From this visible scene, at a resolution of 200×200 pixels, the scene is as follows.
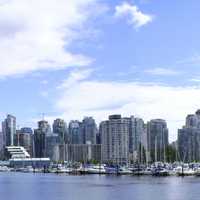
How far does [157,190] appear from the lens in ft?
405

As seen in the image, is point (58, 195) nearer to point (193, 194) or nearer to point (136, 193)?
point (136, 193)

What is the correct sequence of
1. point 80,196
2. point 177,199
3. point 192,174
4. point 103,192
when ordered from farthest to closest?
1. point 192,174
2. point 103,192
3. point 80,196
4. point 177,199

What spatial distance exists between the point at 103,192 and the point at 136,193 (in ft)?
21.7

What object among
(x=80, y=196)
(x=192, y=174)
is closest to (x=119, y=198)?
(x=80, y=196)

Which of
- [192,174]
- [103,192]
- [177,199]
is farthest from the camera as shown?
[192,174]

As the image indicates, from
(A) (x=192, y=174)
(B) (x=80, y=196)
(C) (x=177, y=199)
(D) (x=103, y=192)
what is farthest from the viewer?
(A) (x=192, y=174)

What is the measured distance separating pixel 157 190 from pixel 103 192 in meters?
11.6

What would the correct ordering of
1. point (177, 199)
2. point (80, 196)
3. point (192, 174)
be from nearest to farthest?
1. point (177, 199)
2. point (80, 196)
3. point (192, 174)

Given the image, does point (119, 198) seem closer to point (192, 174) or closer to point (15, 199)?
point (15, 199)

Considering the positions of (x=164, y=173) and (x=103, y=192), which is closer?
(x=103, y=192)

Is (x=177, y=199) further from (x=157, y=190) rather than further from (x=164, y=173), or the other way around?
(x=164, y=173)

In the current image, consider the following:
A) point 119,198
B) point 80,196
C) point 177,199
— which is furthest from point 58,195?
point 177,199

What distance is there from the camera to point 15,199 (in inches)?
4173

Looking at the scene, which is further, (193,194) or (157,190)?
(157,190)
